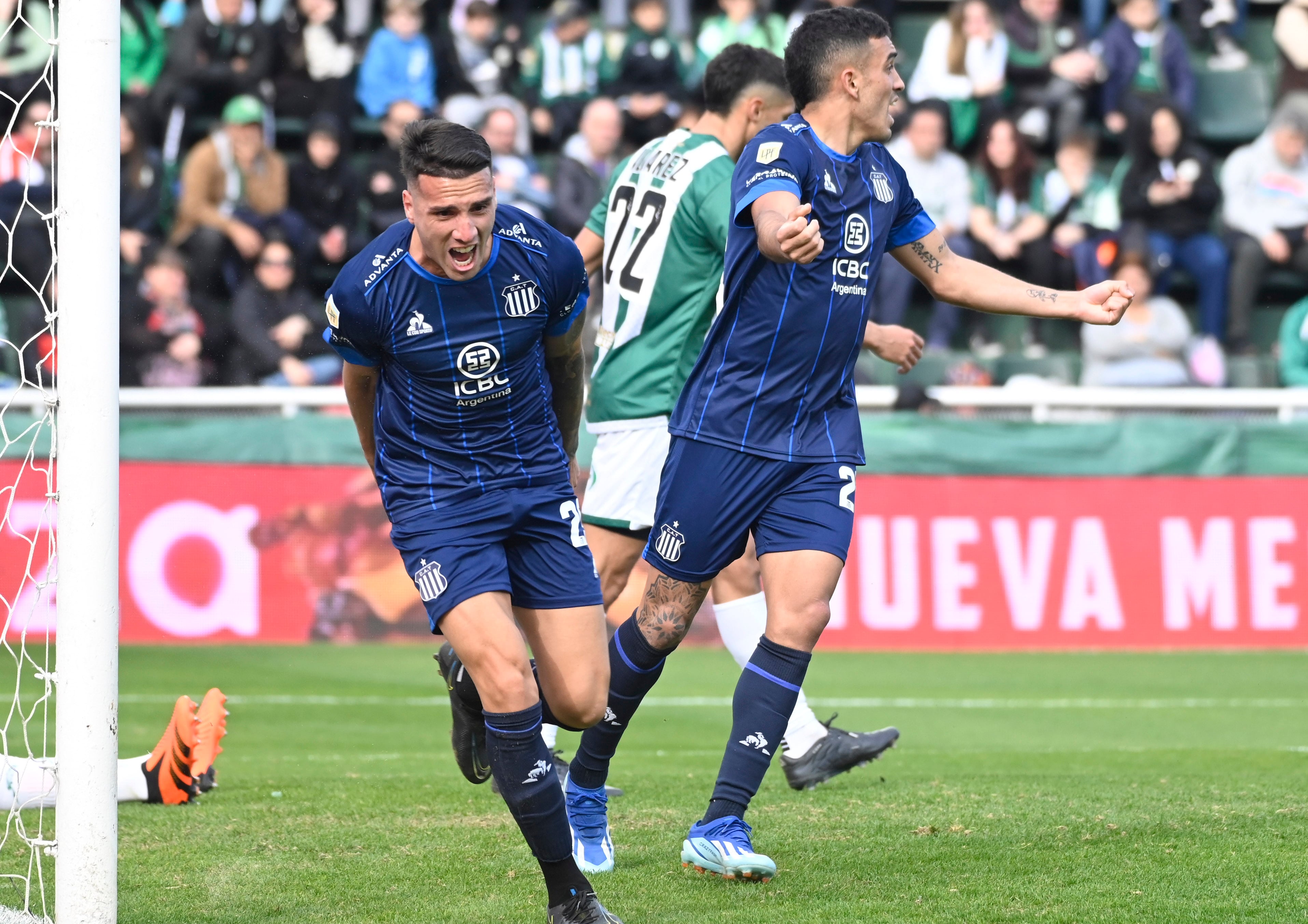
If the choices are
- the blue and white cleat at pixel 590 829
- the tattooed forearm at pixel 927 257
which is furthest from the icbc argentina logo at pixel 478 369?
the tattooed forearm at pixel 927 257

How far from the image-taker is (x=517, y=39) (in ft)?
49.0

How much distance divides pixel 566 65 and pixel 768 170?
10637 millimetres

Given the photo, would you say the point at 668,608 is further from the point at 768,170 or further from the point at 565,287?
the point at 768,170

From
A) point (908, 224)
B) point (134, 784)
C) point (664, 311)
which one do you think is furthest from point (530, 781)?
point (664, 311)

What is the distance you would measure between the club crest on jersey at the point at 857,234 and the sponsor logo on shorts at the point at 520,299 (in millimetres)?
982

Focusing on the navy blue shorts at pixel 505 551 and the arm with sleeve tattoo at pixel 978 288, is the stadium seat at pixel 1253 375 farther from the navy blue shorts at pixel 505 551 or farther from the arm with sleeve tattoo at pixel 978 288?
the navy blue shorts at pixel 505 551

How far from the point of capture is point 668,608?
4938 mm

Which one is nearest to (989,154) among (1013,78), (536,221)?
(1013,78)

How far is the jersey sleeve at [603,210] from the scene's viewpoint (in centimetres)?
636

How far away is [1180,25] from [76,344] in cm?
1413

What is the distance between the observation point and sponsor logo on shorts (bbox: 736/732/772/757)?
467 centimetres

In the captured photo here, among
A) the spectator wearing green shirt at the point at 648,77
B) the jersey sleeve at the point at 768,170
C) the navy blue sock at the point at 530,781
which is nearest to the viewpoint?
the navy blue sock at the point at 530,781

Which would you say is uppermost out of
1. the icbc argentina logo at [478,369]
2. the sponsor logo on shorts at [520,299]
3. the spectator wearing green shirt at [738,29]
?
the spectator wearing green shirt at [738,29]

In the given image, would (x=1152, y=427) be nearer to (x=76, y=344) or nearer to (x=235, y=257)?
(x=235, y=257)
